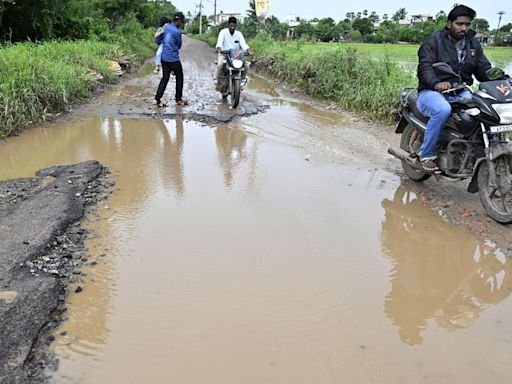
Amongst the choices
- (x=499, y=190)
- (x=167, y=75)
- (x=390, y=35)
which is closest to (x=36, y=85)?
(x=167, y=75)

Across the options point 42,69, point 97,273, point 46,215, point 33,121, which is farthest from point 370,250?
point 42,69

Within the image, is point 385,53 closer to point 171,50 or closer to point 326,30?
point 171,50

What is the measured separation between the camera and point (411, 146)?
585 cm

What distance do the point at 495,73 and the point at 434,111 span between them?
679 mm

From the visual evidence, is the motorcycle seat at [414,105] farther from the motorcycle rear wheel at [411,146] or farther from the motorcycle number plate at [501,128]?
the motorcycle number plate at [501,128]

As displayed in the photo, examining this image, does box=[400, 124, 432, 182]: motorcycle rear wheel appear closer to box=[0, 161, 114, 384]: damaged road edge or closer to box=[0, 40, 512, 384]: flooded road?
box=[0, 40, 512, 384]: flooded road

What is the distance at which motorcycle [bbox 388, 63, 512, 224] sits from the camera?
4305 mm

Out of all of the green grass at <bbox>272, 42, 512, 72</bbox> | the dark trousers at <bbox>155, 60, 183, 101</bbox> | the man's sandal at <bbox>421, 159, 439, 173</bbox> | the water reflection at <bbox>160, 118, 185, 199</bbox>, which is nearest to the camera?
the man's sandal at <bbox>421, 159, 439, 173</bbox>

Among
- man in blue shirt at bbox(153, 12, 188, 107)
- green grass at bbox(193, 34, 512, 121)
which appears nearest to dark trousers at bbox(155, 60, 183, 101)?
man in blue shirt at bbox(153, 12, 188, 107)

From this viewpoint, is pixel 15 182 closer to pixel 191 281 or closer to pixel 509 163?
pixel 191 281

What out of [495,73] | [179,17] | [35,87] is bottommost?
[35,87]

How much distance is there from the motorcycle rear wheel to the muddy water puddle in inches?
9.5

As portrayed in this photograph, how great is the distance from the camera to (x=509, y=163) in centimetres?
433

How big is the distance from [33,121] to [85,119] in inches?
37.2
